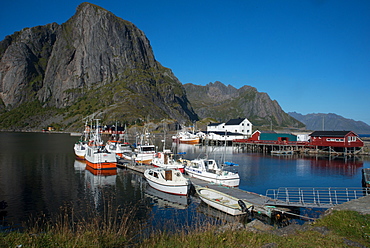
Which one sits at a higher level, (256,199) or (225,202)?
(256,199)

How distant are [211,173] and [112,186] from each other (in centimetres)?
1470

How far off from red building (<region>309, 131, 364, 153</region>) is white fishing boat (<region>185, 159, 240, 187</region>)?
57.2 meters

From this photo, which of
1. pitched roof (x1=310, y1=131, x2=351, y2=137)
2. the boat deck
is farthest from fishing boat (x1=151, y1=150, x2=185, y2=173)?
pitched roof (x1=310, y1=131, x2=351, y2=137)

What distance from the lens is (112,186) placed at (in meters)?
39.6

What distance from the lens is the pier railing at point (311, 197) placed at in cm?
2630

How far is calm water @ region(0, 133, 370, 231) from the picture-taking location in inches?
1085

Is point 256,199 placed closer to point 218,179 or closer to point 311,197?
point 218,179

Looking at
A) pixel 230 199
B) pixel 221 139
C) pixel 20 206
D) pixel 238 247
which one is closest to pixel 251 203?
pixel 230 199

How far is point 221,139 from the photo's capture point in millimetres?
126125

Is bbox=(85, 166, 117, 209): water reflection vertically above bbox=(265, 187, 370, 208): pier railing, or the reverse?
bbox=(265, 187, 370, 208): pier railing

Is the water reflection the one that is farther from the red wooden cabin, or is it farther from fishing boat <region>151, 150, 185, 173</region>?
the red wooden cabin

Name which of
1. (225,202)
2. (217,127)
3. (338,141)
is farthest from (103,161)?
(217,127)

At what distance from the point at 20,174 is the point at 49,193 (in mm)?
15564

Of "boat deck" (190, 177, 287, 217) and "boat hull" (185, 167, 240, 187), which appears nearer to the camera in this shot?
"boat deck" (190, 177, 287, 217)
